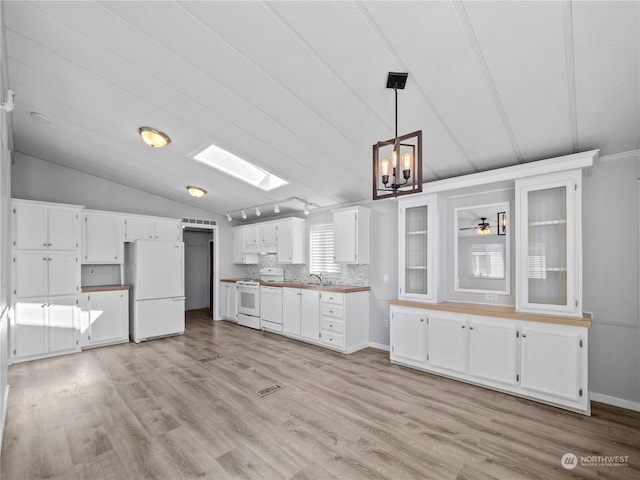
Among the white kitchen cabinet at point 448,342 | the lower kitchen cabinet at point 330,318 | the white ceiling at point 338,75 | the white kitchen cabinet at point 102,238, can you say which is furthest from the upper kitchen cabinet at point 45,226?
the white kitchen cabinet at point 448,342

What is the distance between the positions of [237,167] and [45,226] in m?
2.96

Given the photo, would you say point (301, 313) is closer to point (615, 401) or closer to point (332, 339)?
point (332, 339)

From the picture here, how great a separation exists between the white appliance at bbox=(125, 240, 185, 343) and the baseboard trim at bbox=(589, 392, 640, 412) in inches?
240

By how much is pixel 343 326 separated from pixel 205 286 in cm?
569

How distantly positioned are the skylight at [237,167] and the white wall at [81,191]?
2.51 metres

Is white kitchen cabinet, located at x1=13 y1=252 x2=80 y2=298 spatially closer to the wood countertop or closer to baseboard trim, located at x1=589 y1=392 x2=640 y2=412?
the wood countertop

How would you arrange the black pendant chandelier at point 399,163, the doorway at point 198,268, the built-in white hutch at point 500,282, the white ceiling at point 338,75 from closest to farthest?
the white ceiling at point 338,75, the black pendant chandelier at point 399,163, the built-in white hutch at point 500,282, the doorway at point 198,268

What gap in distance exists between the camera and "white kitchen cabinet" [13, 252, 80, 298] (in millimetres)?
4320

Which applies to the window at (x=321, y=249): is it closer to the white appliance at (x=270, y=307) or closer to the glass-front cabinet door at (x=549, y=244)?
the white appliance at (x=270, y=307)

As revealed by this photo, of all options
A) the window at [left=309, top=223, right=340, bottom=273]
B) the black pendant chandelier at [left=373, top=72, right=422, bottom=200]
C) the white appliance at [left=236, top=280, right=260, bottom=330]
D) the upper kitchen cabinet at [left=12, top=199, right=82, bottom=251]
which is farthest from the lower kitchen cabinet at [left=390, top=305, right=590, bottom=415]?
the upper kitchen cabinet at [left=12, top=199, right=82, bottom=251]

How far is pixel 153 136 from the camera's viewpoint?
3.56m

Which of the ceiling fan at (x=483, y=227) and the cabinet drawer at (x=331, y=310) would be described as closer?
the ceiling fan at (x=483, y=227)

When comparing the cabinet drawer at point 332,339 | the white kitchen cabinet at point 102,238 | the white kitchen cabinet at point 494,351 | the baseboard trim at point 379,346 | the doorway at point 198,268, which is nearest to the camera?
the white kitchen cabinet at point 494,351

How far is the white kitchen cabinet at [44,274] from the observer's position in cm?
432
